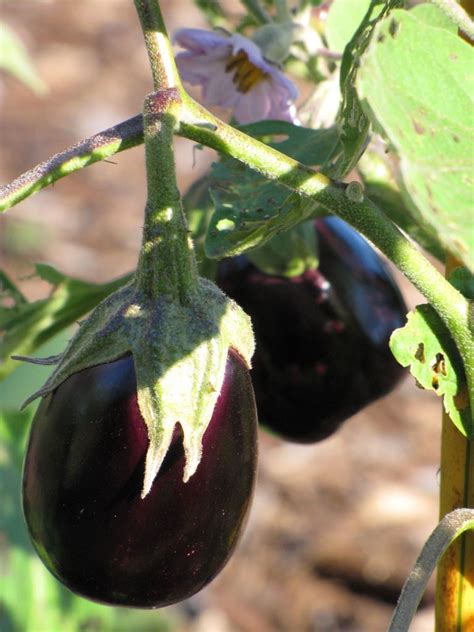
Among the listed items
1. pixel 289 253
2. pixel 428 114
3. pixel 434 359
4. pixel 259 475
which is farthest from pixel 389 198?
pixel 259 475

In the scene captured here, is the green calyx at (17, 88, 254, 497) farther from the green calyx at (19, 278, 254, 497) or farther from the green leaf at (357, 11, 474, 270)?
the green leaf at (357, 11, 474, 270)

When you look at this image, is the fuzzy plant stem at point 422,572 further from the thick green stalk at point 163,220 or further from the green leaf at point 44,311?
the green leaf at point 44,311

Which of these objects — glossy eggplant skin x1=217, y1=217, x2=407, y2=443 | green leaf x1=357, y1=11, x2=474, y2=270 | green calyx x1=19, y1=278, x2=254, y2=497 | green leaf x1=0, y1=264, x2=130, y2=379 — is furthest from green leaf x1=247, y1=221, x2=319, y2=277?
green leaf x1=357, y1=11, x2=474, y2=270

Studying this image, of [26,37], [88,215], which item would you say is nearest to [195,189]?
[88,215]

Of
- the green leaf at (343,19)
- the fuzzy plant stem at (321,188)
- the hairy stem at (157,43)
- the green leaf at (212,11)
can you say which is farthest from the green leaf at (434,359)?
the green leaf at (212,11)

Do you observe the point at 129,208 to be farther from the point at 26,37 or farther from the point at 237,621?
the point at 237,621

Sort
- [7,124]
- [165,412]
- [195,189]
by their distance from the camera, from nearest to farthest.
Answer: [165,412], [195,189], [7,124]

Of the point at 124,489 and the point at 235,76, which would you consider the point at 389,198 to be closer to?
the point at 235,76
